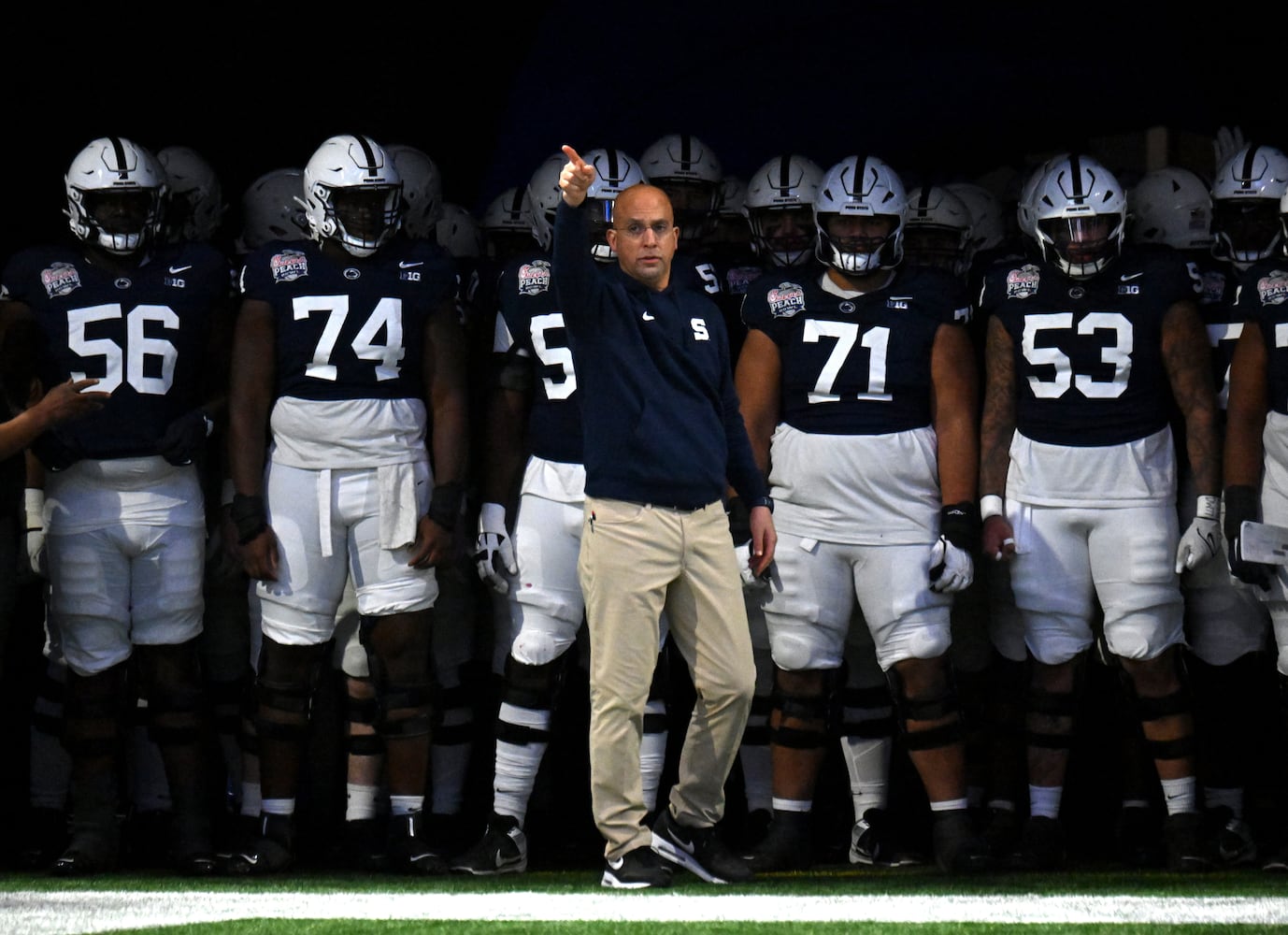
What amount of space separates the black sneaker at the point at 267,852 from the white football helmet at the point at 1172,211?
3.03 metres

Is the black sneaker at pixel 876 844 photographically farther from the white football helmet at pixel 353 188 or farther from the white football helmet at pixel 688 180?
the white football helmet at pixel 353 188

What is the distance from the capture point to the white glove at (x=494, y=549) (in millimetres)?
5691

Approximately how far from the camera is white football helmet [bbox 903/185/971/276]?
250 inches

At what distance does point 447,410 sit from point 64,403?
3.42 feet

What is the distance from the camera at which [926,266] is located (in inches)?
231

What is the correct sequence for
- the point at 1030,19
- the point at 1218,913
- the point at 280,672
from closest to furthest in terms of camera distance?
1. the point at 1218,913
2. the point at 280,672
3. the point at 1030,19

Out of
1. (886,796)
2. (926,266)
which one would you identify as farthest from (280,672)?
(926,266)

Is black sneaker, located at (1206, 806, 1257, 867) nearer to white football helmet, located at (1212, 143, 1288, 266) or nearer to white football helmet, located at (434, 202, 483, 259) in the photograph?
white football helmet, located at (1212, 143, 1288, 266)

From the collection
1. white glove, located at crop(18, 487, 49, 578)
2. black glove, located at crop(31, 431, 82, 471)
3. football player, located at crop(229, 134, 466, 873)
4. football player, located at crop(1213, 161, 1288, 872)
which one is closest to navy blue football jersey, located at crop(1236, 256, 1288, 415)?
football player, located at crop(1213, 161, 1288, 872)

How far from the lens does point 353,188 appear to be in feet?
18.6

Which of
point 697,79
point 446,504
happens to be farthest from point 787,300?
point 697,79

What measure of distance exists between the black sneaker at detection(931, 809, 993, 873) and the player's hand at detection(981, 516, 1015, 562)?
2.26ft

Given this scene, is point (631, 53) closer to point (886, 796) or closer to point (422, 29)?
point (422, 29)

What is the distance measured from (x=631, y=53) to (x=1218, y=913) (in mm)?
4192
